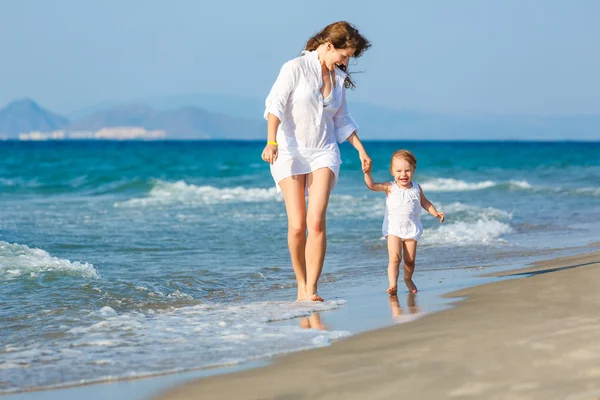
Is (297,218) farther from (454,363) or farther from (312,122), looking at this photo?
(454,363)

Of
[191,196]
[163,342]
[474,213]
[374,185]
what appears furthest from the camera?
[191,196]

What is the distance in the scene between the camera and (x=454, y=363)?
3.52 metres

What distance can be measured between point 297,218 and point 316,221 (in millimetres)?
152

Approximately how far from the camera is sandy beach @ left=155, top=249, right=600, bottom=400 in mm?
3189

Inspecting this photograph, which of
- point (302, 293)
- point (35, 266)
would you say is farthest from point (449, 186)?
point (302, 293)

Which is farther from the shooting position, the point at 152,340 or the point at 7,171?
the point at 7,171

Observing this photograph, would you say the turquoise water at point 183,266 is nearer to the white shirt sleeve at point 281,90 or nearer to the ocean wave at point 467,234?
the ocean wave at point 467,234

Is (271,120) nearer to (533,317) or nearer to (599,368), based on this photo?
(533,317)

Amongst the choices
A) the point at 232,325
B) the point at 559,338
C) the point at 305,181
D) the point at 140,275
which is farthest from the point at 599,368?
the point at 140,275

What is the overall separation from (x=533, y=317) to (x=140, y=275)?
13.9ft

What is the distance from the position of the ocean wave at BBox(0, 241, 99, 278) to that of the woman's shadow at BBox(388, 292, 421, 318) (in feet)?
9.05

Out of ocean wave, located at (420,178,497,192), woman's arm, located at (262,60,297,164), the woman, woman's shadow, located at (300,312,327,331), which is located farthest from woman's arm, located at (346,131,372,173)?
ocean wave, located at (420,178,497,192)

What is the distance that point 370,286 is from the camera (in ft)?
22.2

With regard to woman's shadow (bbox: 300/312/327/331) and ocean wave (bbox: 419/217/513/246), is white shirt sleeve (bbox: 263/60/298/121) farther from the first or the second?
ocean wave (bbox: 419/217/513/246)
